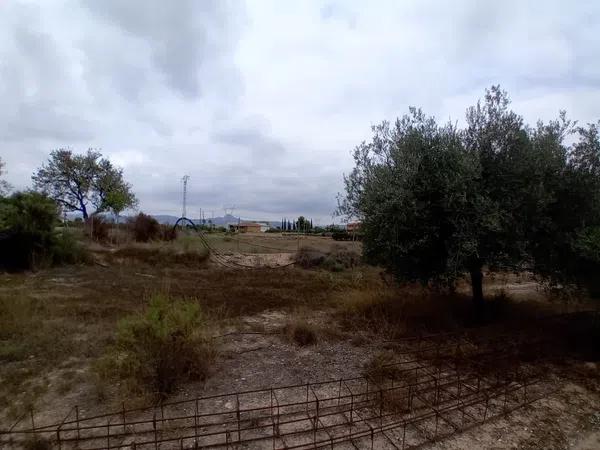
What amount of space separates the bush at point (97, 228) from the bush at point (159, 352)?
20.2 m

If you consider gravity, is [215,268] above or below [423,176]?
below

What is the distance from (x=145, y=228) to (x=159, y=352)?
22984 mm

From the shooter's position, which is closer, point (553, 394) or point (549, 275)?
point (553, 394)

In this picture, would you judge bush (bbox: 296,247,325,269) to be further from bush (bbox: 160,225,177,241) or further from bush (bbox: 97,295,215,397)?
bush (bbox: 97,295,215,397)

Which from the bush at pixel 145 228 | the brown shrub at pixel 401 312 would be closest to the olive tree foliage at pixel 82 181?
the bush at pixel 145 228

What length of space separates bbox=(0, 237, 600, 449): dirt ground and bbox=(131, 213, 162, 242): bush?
47.0ft

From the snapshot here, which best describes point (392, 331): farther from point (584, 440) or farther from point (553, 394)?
point (584, 440)

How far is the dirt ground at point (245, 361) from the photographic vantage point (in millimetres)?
3846

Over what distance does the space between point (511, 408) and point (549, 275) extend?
3743 millimetres

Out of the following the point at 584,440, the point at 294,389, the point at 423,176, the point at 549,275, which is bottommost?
the point at 584,440

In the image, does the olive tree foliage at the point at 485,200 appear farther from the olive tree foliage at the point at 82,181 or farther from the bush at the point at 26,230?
the olive tree foliage at the point at 82,181

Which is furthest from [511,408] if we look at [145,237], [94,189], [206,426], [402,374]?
[94,189]

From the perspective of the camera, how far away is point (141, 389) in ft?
13.2

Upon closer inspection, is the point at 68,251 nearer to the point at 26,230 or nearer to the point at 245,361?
the point at 26,230
